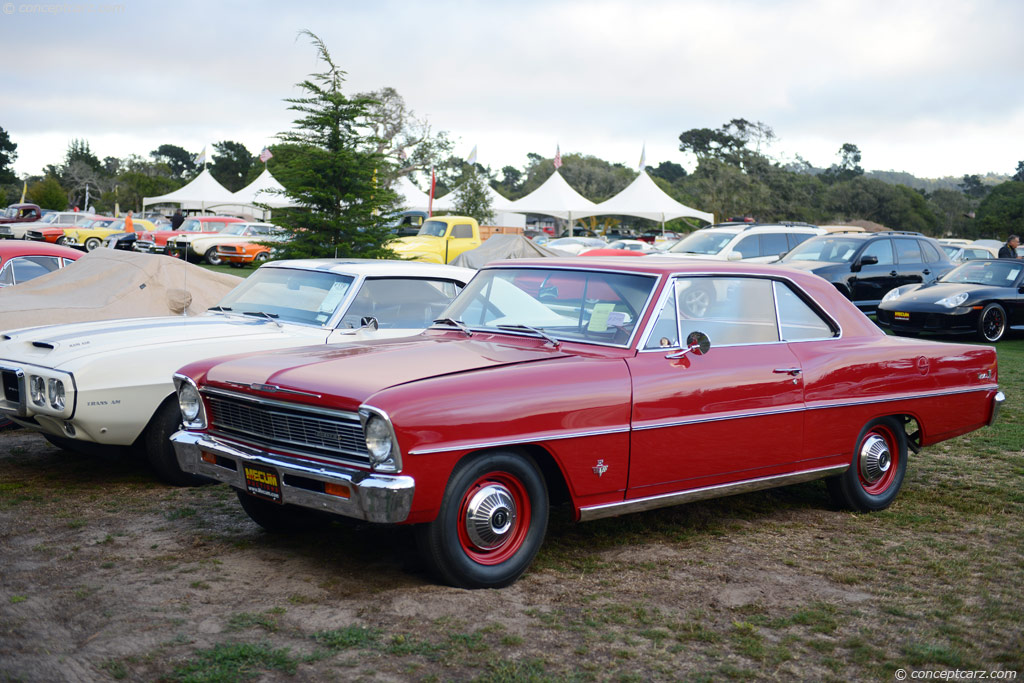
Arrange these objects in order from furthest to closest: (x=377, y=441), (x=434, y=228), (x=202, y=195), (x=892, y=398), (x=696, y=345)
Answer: (x=202, y=195)
(x=434, y=228)
(x=892, y=398)
(x=696, y=345)
(x=377, y=441)

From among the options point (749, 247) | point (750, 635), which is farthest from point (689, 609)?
point (749, 247)

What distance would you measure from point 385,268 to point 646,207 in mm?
35559

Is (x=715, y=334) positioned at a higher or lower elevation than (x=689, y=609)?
higher

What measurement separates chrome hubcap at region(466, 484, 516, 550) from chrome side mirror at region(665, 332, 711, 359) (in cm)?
120

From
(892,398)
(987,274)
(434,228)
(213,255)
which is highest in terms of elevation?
(434,228)

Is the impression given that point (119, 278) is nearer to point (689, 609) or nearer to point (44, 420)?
point (44, 420)

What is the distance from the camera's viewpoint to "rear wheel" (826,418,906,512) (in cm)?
596

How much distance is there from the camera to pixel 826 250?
17000 mm

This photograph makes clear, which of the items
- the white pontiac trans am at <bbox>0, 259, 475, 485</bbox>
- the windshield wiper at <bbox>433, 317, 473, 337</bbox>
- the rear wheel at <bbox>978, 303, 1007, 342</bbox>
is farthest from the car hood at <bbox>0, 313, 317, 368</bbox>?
the rear wheel at <bbox>978, 303, 1007, 342</bbox>

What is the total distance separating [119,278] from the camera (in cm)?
855

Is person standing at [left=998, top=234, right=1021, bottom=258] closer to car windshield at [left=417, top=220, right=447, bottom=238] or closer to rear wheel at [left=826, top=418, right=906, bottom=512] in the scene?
car windshield at [left=417, top=220, right=447, bottom=238]

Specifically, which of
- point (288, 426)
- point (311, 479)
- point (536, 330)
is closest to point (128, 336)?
point (288, 426)

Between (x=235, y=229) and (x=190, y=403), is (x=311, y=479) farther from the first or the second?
(x=235, y=229)

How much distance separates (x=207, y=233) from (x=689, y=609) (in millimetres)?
30748
